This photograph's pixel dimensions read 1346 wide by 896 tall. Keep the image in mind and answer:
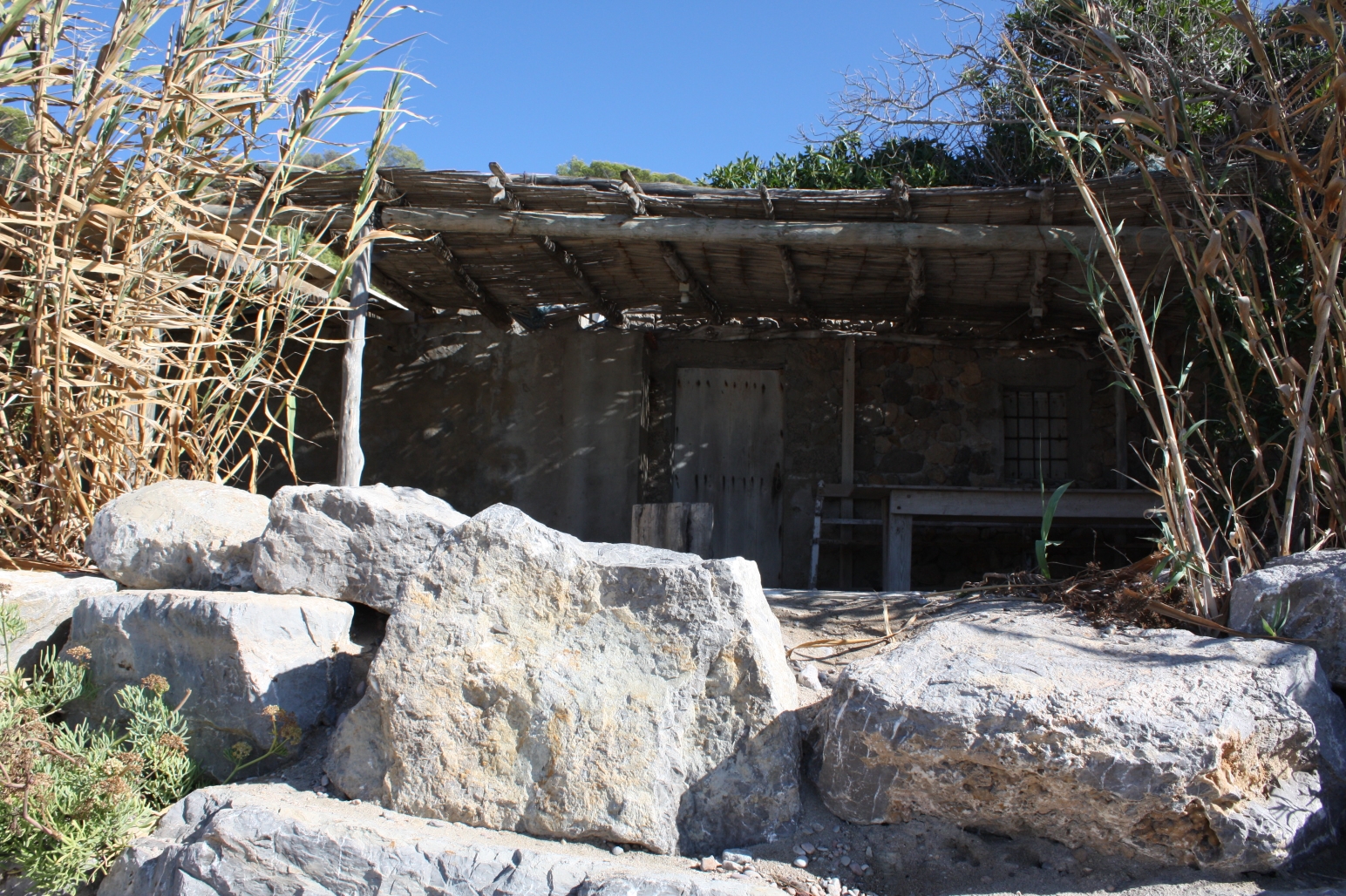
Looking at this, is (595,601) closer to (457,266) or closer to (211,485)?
(211,485)

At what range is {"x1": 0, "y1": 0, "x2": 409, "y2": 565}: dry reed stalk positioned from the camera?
9.23ft

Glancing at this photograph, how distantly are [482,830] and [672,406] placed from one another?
15.5 feet

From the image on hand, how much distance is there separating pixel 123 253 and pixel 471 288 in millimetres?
2894

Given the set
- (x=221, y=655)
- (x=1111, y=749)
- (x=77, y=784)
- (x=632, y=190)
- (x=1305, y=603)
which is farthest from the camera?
(x=632, y=190)

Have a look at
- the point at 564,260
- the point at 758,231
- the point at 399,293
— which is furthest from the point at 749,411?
the point at 399,293

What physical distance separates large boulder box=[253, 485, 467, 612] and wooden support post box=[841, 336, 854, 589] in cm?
408

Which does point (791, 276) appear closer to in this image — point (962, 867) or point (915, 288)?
point (915, 288)

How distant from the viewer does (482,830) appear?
212 centimetres

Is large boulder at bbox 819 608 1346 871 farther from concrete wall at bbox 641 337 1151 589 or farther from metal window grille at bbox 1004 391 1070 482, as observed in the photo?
metal window grille at bbox 1004 391 1070 482

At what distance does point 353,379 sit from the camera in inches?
190

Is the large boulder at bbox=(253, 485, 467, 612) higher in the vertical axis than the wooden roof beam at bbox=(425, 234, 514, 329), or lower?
lower

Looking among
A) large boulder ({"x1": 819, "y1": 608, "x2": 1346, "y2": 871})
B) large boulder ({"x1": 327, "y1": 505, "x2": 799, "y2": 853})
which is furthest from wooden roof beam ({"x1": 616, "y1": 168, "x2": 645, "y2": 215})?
large boulder ({"x1": 819, "y1": 608, "x2": 1346, "y2": 871})

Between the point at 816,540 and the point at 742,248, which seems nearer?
the point at 742,248

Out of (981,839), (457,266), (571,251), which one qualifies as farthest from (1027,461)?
(981,839)
